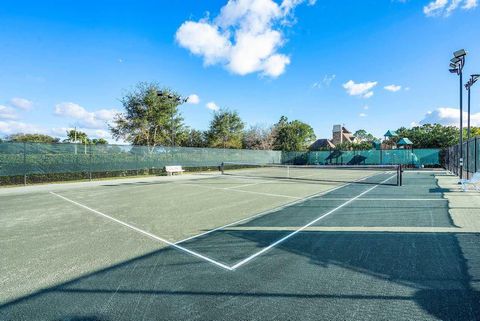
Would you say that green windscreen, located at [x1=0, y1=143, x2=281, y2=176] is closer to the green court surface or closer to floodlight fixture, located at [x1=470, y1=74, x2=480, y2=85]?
the green court surface

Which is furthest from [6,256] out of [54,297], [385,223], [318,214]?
[385,223]

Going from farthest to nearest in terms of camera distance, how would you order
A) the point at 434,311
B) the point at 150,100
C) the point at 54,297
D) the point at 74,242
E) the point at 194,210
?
the point at 150,100 → the point at 194,210 → the point at 74,242 → the point at 54,297 → the point at 434,311

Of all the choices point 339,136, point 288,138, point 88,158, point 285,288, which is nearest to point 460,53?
point 285,288

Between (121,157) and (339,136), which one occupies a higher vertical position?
(339,136)

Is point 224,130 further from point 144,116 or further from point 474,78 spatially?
point 474,78

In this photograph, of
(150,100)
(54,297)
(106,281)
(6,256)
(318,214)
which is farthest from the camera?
(150,100)

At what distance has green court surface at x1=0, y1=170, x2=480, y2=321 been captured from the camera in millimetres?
3371

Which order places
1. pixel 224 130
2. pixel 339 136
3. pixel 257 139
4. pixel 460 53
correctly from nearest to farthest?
pixel 460 53, pixel 224 130, pixel 257 139, pixel 339 136

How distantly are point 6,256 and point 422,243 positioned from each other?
300 inches

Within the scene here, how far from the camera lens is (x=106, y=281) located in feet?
13.6

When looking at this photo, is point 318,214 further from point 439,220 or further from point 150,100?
point 150,100

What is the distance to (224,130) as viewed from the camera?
42750 mm

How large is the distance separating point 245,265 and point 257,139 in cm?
5033

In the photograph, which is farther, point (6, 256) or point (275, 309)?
point (6, 256)
